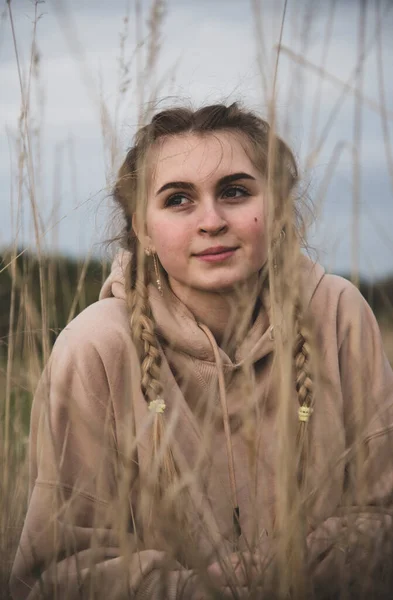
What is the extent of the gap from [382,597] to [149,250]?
1.03 m

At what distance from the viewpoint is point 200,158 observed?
1.82 meters

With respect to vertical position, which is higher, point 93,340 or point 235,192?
point 235,192

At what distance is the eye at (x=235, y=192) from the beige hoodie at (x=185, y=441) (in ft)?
0.84

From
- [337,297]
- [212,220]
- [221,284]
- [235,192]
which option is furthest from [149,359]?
[337,297]

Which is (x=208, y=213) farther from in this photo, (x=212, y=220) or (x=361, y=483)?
(x=361, y=483)

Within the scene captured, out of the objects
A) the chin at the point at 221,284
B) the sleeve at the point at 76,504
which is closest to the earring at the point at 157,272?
the chin at the point at 221,284

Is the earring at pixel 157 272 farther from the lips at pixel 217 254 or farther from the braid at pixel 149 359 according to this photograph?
the lips at pixel 217 254

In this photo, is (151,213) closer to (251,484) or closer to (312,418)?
(312,418)

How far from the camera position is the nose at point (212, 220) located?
1733 mm

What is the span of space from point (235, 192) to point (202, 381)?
1.57ft

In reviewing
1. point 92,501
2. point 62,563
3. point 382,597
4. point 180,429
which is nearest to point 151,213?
point 180,429

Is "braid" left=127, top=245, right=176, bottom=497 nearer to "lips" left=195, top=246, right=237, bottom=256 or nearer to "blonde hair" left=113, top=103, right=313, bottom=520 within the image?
"blonde hair" left=113, top=103, right=313, bottom=520

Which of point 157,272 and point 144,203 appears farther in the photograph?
point 157,272

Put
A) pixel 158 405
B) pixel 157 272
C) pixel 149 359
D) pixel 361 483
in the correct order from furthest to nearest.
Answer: pixel 157 272, pixel 149 359, pixel 158 405, pixel 361 483
